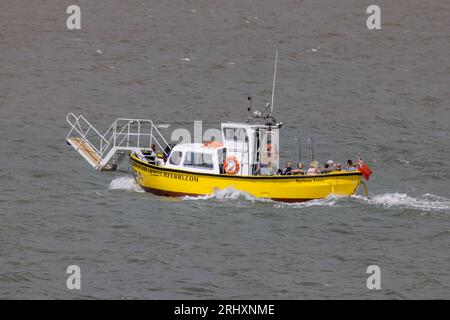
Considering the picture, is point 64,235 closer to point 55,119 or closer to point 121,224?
point 121,224

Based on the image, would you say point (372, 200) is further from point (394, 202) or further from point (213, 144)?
point (213, 144)

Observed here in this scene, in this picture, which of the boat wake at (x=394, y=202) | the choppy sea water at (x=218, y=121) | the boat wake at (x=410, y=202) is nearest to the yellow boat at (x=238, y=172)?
the boat wake at (x=394, y=202)

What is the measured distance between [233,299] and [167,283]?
2.33m

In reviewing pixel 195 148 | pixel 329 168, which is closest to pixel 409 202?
pixel 329 168

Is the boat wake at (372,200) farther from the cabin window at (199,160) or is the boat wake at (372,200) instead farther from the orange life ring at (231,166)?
the cabin window at (199,160)

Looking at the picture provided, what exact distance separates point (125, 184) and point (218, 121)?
14.8 m

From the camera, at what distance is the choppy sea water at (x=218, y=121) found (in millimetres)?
33906

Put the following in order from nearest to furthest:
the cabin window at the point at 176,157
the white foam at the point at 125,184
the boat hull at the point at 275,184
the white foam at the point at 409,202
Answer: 1. the boat hull at the point at 275,184
2. the white foam at the point at 409,202
3. the cabin window at the point at 176,157
4. the white foam at the point at 125,184

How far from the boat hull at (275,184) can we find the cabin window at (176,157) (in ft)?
3.15

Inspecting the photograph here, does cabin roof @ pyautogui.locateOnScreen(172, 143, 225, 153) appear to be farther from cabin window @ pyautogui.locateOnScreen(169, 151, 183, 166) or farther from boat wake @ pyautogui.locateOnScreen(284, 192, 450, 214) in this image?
boat wake @ pyautogui.locateOnScreen(284, 192, 450, 214)

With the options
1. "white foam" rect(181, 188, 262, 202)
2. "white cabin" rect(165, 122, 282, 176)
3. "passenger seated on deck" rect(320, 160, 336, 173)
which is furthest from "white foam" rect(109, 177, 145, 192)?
"passenger seated on deck" rect(320, 160, 336, 173)

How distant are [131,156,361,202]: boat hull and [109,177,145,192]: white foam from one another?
120 inches
